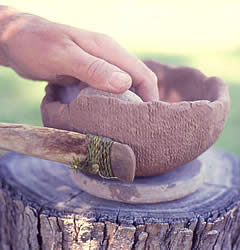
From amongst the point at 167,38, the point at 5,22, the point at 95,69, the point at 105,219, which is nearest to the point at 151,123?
the point at 95,69

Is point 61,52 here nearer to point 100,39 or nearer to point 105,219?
point 100,39

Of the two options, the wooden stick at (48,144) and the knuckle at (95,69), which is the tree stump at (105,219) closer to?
the wooden stick at (48,144)

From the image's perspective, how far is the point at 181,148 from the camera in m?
1.57

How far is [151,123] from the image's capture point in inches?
58.6

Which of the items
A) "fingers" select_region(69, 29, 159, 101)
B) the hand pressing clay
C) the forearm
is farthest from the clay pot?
the forearm

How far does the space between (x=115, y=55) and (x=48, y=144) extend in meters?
0.51

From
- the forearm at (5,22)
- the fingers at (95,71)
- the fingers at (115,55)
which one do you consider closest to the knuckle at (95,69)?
the fingers at (95,71)

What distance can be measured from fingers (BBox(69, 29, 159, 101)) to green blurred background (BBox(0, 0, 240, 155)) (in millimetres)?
1826

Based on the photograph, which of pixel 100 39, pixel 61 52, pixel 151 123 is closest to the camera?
pixel 151 123

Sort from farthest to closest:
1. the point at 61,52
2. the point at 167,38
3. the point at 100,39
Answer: the point at 167,38 < the point at 100,39 < the point at 61,52

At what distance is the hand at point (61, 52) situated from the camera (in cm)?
161

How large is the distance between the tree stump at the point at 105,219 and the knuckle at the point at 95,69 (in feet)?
1.77

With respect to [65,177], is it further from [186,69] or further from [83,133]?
[186,69]

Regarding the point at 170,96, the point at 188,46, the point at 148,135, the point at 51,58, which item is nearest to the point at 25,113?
the point at 170,96
